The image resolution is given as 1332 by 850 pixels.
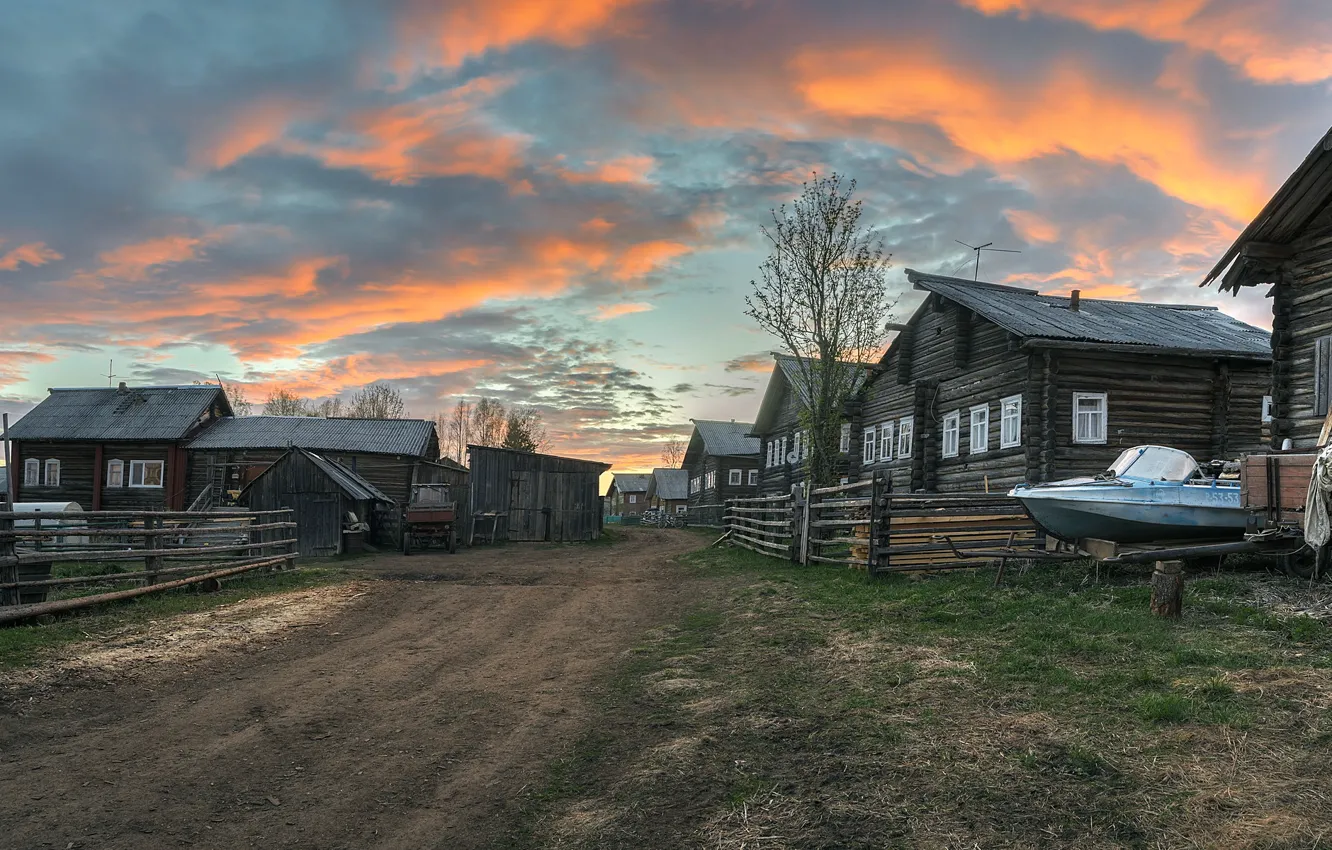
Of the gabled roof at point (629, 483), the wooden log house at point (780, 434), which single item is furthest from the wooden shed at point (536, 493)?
the gabled roof at point (629, 483)

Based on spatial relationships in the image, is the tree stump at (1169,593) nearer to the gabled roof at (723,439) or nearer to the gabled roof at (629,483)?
the gabled roof at (723,439)

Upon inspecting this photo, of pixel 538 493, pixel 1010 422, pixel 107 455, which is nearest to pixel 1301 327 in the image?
pixel 1010 422

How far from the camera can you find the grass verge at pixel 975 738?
4617 millimetres

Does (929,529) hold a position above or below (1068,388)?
below

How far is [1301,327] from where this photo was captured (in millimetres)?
14398

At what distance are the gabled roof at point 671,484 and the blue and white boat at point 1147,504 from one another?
65.8m

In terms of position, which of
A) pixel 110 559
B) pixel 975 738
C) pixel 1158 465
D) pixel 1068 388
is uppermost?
pixel 1068 388

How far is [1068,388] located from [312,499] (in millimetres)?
24287

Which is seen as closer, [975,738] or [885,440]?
[975,738]

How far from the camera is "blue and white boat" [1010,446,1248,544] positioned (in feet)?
40.5

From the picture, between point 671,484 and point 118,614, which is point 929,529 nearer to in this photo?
point 118,614

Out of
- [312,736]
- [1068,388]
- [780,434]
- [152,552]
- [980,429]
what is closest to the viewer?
[312,736]

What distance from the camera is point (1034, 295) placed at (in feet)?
90.1

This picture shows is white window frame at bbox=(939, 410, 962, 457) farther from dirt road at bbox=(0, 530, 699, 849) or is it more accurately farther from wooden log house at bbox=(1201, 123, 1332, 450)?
dirt road at bbox=(0, 530, 699, 849)
